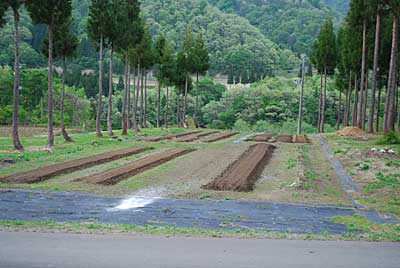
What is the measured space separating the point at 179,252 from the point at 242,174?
9836mm

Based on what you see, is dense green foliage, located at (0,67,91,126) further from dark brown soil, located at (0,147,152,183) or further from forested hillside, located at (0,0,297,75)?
→ forested hillside, located at (0,0,297,75)

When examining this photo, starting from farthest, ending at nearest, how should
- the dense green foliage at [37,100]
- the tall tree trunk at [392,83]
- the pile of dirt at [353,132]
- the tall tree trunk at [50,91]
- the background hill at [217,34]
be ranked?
the background hill at [217,34] < the dense green foliage at [37,100] < the pile of dirt at [353,132] < the tall tree trunk at [392,83] < the tall tree trunk at [50,91]

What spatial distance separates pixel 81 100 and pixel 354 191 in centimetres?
5131

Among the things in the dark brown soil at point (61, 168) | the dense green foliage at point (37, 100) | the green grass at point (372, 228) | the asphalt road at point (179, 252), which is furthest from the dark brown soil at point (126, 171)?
the dense green foliage at point (37, 100)

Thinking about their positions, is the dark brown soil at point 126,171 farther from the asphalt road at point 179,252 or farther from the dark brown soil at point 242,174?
the asphalt road at point 179,252

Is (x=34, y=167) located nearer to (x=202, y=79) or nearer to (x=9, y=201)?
(x=9, y=201)

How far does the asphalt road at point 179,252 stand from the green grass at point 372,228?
601 millimetres

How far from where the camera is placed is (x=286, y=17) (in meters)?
164

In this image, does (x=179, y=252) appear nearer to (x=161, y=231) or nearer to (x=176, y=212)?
(x=161, y=231)

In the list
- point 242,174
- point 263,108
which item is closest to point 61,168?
point 242,174

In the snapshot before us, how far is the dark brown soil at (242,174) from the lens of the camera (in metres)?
14.3

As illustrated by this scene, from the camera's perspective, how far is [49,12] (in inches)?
982

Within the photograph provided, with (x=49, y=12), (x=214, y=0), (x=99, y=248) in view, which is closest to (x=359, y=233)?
(x=99, y=248)

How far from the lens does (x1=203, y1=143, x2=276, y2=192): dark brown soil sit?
14.3m
